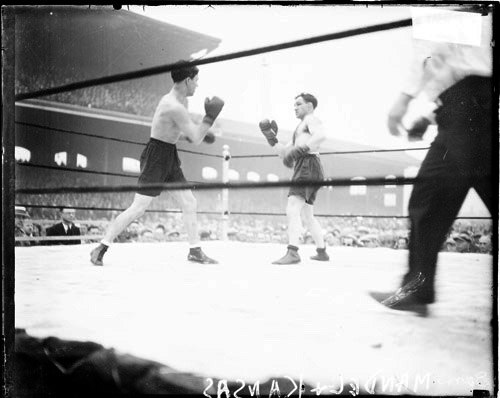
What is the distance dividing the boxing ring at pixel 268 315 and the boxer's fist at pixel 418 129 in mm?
65

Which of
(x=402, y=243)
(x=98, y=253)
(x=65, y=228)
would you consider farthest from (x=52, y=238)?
(x=402, y=243)

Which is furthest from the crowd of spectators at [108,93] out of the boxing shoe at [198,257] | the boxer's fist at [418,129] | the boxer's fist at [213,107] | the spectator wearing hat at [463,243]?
the spectator wearing hat at [463,243]

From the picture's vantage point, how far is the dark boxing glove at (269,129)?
1314 mm

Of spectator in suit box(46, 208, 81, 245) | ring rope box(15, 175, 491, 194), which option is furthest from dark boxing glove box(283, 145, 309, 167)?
spectator in suit box(46, 208, 81, 245)

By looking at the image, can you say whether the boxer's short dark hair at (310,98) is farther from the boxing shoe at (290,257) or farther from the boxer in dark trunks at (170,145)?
the boxing shoe at (290,257)

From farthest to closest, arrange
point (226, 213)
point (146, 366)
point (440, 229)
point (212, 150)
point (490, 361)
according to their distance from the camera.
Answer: point (226, 213)
point (212, 150)
point (440, 229)
point (490, 361)
point (146, 366)

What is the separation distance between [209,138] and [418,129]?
713 millimetres

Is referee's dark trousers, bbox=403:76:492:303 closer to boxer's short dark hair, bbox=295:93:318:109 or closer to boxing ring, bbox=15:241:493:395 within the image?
boxing ring, bbox=15:241:493:395

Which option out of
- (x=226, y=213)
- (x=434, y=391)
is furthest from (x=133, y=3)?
(x=434, y=391)

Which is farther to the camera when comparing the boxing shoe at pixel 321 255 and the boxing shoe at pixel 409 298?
the boxing shoe at pixel 321 255

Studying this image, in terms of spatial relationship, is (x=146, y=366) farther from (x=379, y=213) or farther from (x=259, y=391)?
(x=379, y=213)

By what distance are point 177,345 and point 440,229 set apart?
83cm

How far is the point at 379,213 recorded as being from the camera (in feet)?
4.71

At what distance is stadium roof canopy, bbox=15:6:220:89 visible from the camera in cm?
127
